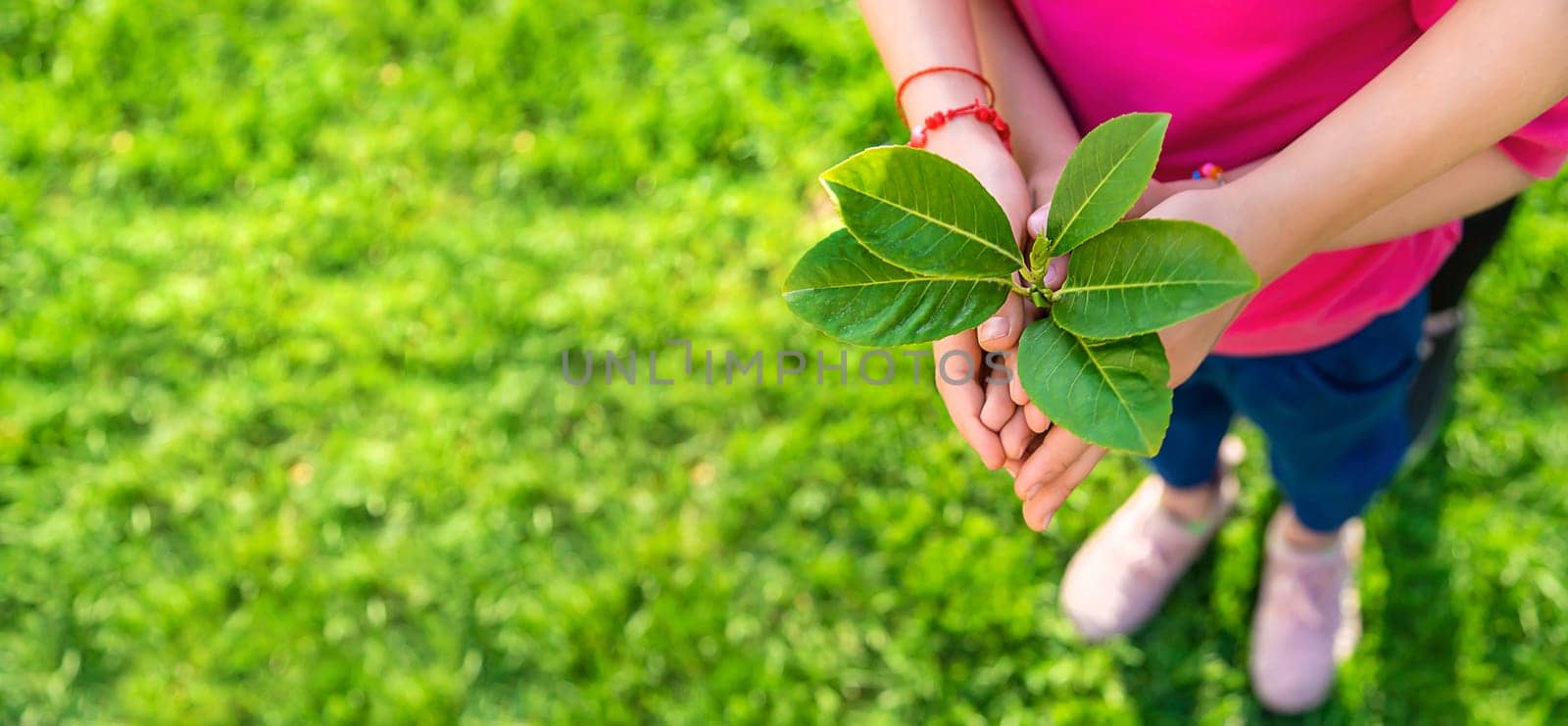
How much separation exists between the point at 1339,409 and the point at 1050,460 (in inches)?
28.6

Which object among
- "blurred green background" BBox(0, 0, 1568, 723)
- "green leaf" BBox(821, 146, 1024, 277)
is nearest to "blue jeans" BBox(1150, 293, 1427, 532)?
"blurred green background" BBox(0, 0, 1568, 723)

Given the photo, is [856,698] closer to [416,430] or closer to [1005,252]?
[416,430]

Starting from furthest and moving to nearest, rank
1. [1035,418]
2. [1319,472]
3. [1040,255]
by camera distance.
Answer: [1319,472]
[1035,418]
[1040,255]

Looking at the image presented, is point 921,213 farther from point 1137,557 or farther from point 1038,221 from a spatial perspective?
point 1137,557

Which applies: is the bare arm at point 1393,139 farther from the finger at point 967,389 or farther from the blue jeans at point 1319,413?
the blue jeans at point 1319,413

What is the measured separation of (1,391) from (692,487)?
1.76 meters

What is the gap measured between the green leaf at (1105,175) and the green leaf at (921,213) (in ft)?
0.19

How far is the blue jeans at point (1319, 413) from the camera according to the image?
1.64m

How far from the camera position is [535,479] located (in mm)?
2639

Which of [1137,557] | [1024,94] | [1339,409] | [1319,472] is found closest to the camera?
[1024,94]

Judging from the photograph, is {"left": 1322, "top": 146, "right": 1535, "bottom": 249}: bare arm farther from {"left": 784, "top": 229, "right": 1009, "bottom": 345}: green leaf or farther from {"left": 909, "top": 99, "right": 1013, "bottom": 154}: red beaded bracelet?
{"left": 784, "top": 229, "right": 1009, "bottom": 345}: green leaf

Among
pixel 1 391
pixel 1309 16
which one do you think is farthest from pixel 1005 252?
pixel 1 391

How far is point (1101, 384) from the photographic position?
1.02 metres

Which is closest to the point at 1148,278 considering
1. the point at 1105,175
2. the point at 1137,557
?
the point at 1105,175
